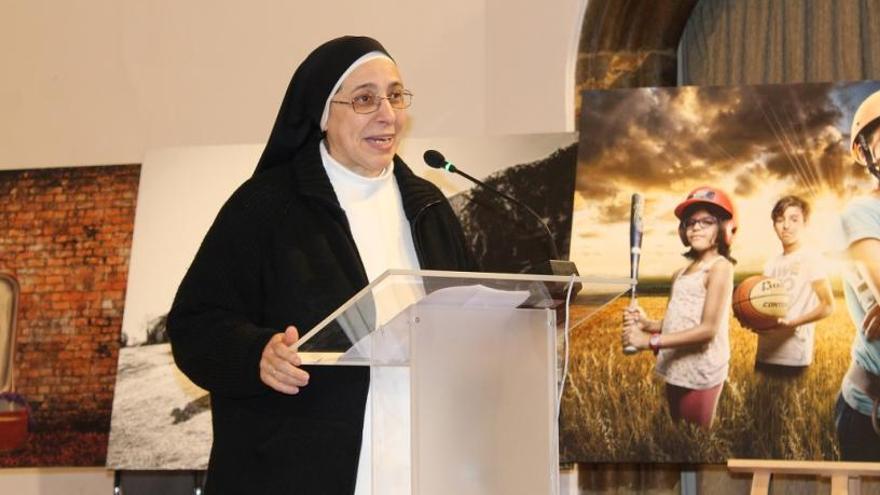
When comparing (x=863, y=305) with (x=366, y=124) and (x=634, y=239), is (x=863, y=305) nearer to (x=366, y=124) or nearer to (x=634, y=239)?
(x=634, y=239)

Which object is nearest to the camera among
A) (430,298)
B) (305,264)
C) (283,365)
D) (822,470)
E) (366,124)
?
(430,298)

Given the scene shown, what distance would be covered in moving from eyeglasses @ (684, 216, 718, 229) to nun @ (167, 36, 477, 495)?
4.01ft

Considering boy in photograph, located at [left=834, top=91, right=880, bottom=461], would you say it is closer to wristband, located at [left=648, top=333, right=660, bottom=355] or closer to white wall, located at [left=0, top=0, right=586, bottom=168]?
wristband, located at [left=648, top=333, right=660, bottom=355]

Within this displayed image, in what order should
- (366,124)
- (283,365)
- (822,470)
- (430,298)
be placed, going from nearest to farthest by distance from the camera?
(430,298) < (283,365) < (366,124) < (822,470)

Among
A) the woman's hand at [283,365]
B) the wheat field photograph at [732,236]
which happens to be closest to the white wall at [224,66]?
the wheat field photograph at [732,236]

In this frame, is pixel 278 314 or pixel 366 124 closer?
Answer: pixel 278 314

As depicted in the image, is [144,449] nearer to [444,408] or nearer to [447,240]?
[447,240]

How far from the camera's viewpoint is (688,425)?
12.4 ft

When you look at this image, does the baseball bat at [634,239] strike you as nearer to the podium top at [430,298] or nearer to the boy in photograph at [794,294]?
the boy in photograph at [794,294]

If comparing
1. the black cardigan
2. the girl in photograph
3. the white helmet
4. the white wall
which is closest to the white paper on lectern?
the black cardigan

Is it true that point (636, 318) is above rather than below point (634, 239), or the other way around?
below

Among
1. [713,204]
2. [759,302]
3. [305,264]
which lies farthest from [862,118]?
[305,264]

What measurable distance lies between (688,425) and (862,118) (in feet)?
3.55

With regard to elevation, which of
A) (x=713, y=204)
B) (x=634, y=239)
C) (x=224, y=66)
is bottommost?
(x=634, y=239)
